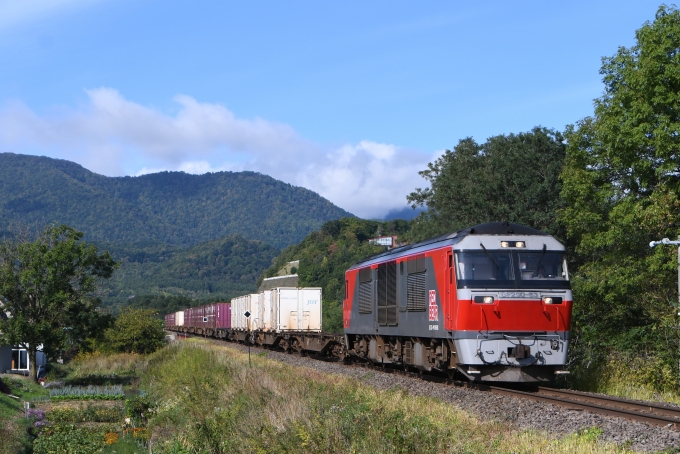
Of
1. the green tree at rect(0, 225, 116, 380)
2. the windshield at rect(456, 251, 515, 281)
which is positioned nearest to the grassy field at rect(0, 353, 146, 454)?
the green tree at rect(0, 225, 116, 380)

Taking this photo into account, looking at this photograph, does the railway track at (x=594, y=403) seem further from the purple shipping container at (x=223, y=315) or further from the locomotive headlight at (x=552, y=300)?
the purple shipping container at (x=223, y=315)

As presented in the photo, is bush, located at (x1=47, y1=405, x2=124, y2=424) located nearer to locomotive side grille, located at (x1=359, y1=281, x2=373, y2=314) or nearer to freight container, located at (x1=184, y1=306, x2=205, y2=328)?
locomotive side grille, located at (x1=359, y1=281, x2=373, y2=314)

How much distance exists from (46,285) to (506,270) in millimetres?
28990

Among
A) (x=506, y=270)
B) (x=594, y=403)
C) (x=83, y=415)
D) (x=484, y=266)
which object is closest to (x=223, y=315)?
(x=83, y=415)

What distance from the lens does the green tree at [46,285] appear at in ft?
129

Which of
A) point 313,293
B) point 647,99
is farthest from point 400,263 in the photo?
point 313,293

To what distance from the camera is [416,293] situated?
20328 mm

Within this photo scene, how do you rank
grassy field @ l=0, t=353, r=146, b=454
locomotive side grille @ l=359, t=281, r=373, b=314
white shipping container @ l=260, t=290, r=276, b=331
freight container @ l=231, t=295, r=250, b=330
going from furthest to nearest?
freight container @ l=231, t=295, r=250, b=330
white shipping container @ l=260, t=290, r=276, b=331
locomotive side grille @ l=359, t=281, r=373, b=314
grassy field @ l=0, t=353, r=146, b=454

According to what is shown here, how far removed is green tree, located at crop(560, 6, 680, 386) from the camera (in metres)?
26.8

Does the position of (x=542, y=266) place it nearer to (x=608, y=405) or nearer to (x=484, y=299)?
(x=484, y=299)

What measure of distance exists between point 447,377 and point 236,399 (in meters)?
5.75

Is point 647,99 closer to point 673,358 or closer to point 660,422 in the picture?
point 673,358

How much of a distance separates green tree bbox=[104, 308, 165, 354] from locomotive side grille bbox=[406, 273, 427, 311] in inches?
1530

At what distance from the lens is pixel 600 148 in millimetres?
31703
